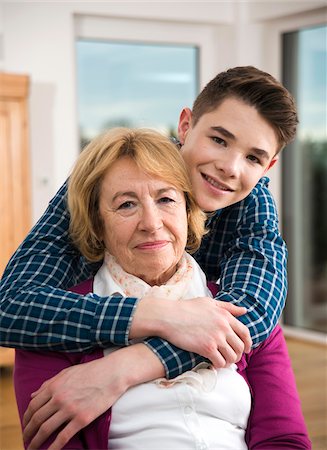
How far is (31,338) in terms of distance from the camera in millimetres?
1376

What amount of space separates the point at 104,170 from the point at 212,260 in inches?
17.8

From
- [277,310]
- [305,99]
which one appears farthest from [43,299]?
[305,99]

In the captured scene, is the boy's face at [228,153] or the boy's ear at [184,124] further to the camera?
the boy's ear at [184,124]

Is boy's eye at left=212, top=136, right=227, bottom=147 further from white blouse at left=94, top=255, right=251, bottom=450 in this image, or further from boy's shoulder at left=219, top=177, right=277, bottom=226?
white blouse at left=94, top=255, right=251, bottom=450

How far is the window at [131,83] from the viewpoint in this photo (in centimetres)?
505

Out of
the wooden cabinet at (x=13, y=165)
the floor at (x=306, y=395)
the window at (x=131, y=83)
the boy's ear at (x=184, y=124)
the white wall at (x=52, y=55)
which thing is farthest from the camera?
the window at (x=131, y=83)

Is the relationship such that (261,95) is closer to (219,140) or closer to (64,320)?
(219,140)

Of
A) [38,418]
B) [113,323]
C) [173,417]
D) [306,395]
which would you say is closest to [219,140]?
[113,323]

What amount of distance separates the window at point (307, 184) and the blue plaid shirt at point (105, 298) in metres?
3.52

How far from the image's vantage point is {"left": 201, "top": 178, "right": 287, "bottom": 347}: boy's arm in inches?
57.5

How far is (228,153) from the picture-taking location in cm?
162

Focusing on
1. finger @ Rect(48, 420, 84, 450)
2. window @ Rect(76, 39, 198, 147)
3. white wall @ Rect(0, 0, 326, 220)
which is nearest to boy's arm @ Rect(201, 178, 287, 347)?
finger @ Rect(48, 420, 84, 450)

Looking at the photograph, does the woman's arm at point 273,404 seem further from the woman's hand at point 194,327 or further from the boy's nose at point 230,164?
the boy's nose at point 230,164

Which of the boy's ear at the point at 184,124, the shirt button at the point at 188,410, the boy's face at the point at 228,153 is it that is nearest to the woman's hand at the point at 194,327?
the shirt button at the point at 188,410
